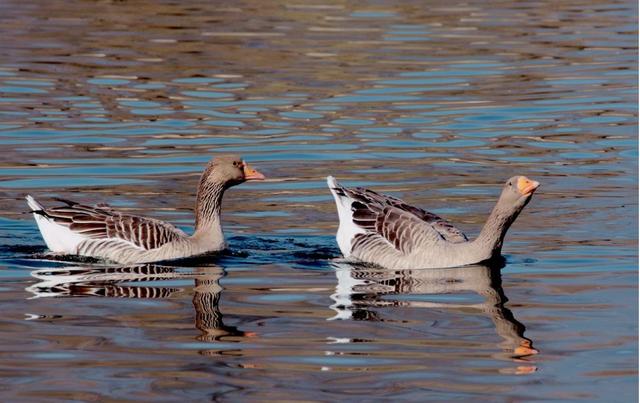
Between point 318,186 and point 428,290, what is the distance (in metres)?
5.43

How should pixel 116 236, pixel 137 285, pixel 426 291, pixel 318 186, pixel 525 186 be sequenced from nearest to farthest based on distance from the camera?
1. pixel 426 291
2. pixel 137 285
3. pixel 525 186
4. pixel 116 236
5. pixel 318 186

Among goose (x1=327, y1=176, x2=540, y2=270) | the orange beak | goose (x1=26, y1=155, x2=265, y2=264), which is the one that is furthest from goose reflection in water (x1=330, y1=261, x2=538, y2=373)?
goose (x1=26, y1=155, x2=265, y2=264)

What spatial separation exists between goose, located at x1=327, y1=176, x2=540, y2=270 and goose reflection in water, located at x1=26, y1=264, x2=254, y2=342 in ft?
5.09

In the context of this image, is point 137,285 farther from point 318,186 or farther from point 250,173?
point 318,186

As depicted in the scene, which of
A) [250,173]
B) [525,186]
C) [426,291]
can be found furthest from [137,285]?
[525,186]

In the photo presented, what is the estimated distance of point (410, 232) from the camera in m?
14.7

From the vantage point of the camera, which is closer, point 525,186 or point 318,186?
point 525,186

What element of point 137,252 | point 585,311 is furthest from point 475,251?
point 137,252

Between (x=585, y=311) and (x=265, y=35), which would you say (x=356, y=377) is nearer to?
(x=585, y=311)

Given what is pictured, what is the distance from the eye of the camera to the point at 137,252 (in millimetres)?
14906

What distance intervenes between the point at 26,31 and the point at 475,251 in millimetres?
21727

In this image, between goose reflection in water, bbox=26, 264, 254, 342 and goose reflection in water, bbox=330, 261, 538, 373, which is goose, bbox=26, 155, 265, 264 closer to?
goose reflection in water, bbox=26, 264, 254, 342

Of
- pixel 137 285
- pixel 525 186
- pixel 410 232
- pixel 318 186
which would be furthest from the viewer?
pixel 318 186

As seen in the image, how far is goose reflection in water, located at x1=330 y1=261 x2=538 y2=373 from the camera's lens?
11570mm
